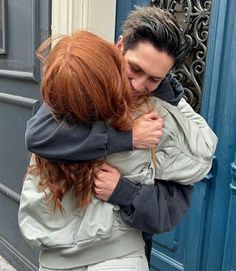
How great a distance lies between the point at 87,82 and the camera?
1.09 m

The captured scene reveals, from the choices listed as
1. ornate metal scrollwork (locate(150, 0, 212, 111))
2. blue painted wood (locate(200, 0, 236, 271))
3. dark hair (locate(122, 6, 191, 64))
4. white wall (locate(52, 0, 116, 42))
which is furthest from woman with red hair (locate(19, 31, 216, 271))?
white wall (locate(52, 0, 116, 42))

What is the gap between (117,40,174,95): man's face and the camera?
1209 mm

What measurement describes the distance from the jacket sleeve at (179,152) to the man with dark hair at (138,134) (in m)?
0.04

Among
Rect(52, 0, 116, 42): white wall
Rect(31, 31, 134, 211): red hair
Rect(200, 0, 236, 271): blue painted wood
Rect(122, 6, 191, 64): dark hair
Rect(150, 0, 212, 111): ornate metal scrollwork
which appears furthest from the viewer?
Rect(52, 0, 116, 42): white wall

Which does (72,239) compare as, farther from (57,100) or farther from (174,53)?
(174,53)

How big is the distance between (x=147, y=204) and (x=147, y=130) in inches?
8.9

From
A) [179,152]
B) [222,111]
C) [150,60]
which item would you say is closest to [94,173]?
[179,152]

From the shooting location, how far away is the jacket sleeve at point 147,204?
1.25 meters

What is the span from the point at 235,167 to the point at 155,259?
2.96 ft

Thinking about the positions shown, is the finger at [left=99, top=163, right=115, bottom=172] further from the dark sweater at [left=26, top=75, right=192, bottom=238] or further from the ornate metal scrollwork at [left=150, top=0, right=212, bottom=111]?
the ornate metal scrollwork at [left=150, top=0, right=212, bottom=111]

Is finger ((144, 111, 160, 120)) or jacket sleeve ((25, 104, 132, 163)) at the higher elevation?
finger ((144, 111, 160, 120))

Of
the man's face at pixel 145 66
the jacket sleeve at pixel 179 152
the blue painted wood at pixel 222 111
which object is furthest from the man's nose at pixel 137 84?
the blue painted wood at pixel 222 111

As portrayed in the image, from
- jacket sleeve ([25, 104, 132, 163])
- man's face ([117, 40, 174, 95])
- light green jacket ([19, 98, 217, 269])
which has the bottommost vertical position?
light green jacket ([19, 98, 217, 269])

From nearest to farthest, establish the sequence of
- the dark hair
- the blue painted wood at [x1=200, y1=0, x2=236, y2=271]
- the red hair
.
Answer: the red hair
the dark hair
the blue painted wood at [x1=200, y1=0, x2=236, y2=271]
